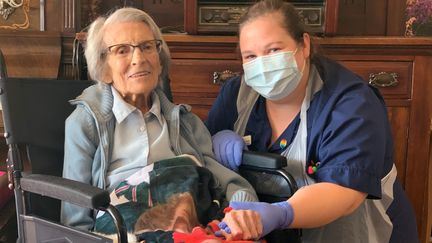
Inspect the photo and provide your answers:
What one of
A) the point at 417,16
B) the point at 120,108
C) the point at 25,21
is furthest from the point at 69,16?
the point at 417,16

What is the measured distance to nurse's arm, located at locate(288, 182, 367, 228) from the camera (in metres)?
1.33

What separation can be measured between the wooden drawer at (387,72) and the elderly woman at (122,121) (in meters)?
0.90

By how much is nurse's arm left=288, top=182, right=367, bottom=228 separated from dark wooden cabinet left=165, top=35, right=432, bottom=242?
2.98ft

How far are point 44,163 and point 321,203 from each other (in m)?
0.79

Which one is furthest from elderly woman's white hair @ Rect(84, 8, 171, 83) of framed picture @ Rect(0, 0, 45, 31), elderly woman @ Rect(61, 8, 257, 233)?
framed picture @ Rect(0, 0, 45, 31)

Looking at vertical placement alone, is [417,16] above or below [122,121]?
above

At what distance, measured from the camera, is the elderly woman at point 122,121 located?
1437mm

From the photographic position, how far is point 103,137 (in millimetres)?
1452

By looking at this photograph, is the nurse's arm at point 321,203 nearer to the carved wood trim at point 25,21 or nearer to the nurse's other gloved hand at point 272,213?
the nurse's other gloved hand at point 272,213

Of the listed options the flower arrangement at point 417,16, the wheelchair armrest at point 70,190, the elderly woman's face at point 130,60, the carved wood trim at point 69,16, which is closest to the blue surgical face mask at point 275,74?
the elderly woman's face at point 130,60

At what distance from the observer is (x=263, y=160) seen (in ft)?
4.92

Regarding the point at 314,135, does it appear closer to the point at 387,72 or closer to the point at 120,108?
the point at 120,108

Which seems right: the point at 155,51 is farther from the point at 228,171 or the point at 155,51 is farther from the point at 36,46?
the point at 36,46

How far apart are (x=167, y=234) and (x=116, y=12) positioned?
0.69 m
